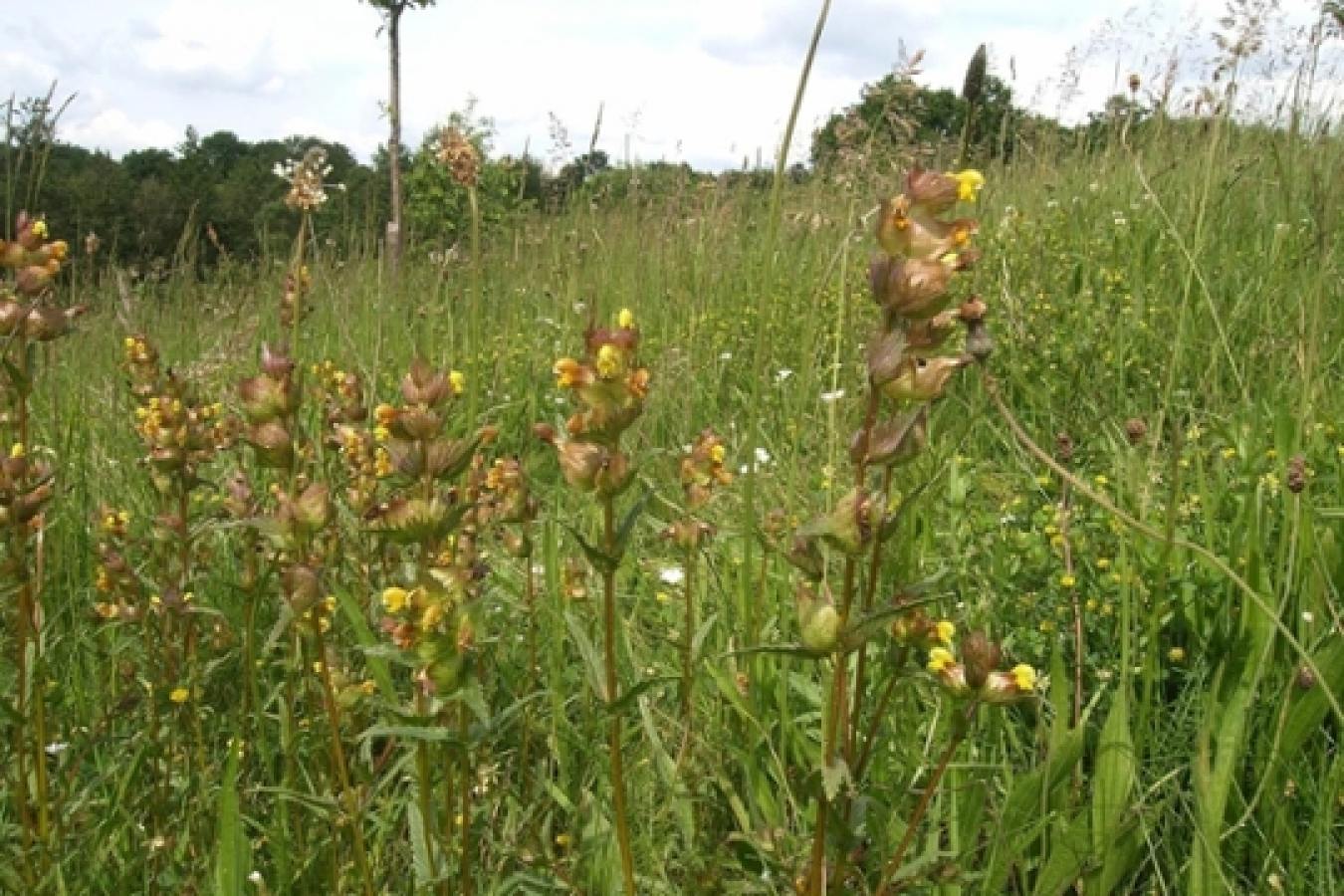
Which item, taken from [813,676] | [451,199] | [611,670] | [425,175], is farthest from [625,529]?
[425,175]

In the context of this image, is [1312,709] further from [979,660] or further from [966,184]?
[966,184]

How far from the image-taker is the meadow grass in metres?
1.22

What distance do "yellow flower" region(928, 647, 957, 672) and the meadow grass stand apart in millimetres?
42

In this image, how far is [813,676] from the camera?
1725mm

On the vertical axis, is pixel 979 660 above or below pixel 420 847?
above

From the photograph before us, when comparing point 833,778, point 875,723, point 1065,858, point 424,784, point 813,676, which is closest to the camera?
point 833,778

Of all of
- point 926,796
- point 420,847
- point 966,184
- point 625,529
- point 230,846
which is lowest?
point 230,846

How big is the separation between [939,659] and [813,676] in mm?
789

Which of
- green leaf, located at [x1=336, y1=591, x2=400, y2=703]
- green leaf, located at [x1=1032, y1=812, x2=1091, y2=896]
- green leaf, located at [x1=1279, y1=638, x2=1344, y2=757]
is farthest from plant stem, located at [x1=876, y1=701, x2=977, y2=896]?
green leaf, located at [x1=1279, y1=638, x2=1344, y2=757]

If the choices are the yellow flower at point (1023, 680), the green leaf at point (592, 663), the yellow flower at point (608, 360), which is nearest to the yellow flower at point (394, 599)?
the green leaf at point (592, 663)

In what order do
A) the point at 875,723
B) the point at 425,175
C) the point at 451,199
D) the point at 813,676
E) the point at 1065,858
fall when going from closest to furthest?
the point at 875,723 < the point at 1065,858 < the point at 813,676 < the point at 451,199 < the point at 425,175

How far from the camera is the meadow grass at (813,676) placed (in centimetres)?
122

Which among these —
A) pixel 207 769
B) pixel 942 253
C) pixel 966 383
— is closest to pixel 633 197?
pixel 966 383

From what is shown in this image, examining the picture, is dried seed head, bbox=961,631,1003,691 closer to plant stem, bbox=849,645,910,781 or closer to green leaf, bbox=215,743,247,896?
plant stem, bbox=849,645,910,781
